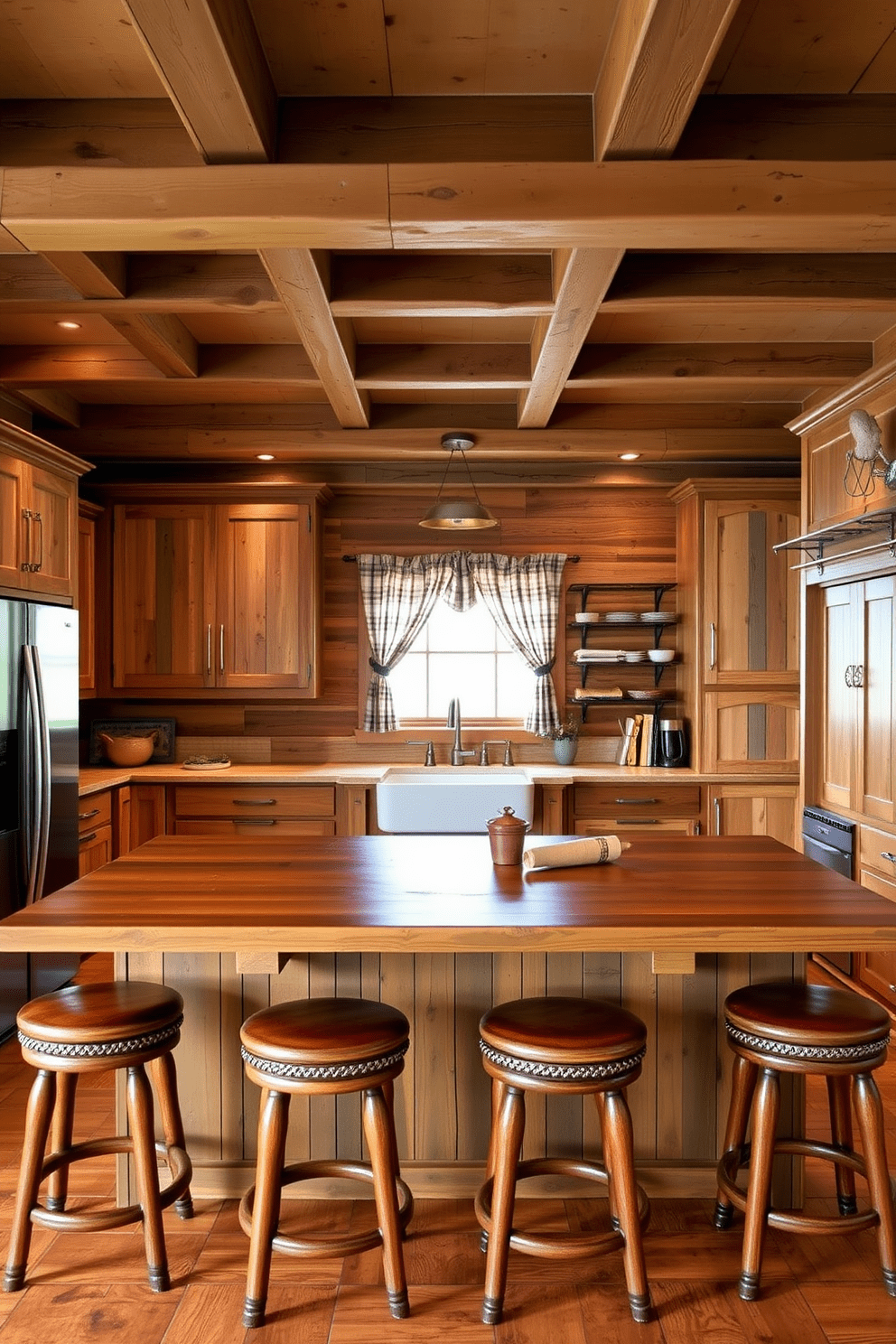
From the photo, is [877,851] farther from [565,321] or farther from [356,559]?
[356,559]

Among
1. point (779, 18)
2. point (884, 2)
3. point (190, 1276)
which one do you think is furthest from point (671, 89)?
point (190, 1276)

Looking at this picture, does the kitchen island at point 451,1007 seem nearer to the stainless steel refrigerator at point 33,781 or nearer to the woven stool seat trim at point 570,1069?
the woven stool seat trim at point 570,1069

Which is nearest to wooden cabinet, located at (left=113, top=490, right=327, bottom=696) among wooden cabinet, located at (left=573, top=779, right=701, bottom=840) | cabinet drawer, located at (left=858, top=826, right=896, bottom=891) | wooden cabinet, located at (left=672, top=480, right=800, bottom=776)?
wooden cabinet, located at (left=573, top=779, right=701, bottom=840)

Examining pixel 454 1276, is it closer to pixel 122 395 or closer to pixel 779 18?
pixel 779 18

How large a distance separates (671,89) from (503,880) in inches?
69.2

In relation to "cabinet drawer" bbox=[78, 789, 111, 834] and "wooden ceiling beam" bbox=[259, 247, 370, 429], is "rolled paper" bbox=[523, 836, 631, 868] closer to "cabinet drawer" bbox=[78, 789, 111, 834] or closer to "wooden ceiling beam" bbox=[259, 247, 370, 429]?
"wooden ceiling beam" bbox=[259, 247, 370, 429]

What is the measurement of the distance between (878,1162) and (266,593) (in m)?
3.98

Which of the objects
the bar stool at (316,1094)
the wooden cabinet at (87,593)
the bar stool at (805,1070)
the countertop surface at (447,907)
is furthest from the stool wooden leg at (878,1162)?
the wooden cabinet at (87,593)

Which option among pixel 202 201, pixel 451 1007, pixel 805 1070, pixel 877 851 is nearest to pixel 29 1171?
pixel 451 1007

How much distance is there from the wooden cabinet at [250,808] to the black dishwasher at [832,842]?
228 cm

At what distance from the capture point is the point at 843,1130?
2.45 meters

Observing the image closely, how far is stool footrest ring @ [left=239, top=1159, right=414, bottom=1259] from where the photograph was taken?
211 cm

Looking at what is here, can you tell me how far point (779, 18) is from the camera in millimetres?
2088

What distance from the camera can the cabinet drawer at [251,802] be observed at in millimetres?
5074
